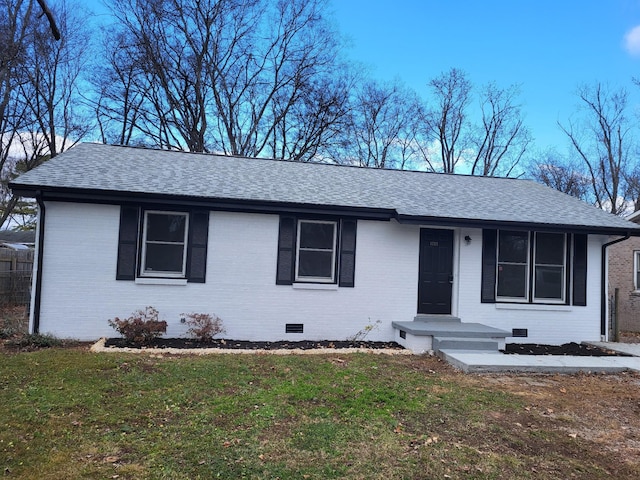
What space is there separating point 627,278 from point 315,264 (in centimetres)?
1222

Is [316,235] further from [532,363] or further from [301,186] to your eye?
[532,363]

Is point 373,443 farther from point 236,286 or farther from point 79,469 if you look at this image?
point 236,286

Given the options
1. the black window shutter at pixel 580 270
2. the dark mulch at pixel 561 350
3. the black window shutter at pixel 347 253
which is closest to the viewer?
the dark mulch at pixel 561 350

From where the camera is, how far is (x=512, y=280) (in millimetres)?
9773

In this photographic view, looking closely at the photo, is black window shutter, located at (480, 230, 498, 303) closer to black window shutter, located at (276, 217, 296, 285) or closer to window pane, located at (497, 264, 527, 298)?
window pane, located at (497, 264, 527, 298)

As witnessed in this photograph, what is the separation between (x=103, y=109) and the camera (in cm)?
2258

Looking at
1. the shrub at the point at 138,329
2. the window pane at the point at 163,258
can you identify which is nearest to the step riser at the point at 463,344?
the shrub at the point at 138,329

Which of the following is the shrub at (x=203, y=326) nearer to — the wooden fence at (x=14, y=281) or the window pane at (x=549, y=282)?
the window pane at (x=549, y=282)

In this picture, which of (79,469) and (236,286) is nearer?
(79,469)

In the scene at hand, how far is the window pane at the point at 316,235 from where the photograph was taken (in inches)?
362

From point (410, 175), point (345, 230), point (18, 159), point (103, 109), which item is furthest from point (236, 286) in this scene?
point (18, 159)

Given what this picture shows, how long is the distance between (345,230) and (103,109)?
19.2 m

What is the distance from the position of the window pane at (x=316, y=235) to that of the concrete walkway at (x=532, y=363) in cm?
323

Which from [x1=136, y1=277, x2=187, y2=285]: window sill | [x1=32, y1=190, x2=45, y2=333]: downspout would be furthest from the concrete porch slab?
[x1=32, y1=190, x2=45, y2=333]: downspout
